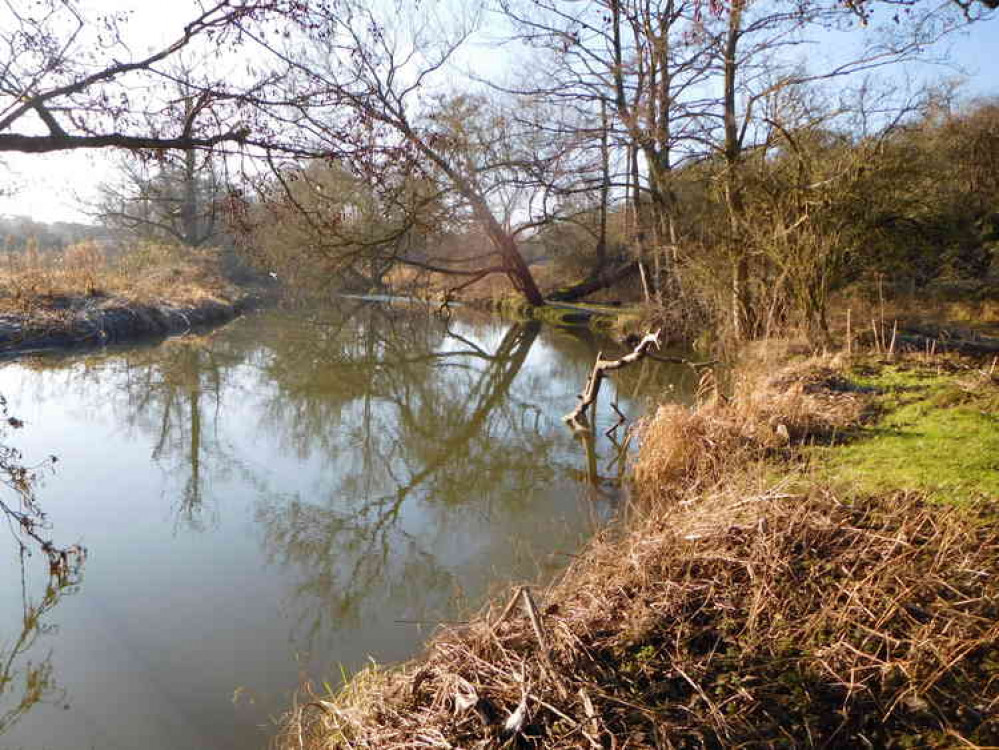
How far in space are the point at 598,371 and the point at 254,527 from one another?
12.3 feet

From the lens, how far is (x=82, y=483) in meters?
5.96

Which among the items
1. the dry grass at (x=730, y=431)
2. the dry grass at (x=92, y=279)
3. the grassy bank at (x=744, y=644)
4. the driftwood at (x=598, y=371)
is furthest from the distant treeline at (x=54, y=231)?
the grassy bank at (x=744, y=644)

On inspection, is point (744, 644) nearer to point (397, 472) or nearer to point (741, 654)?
point (741, 654)

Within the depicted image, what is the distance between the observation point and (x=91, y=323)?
43.8 ft

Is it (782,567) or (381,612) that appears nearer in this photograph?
(782,567)

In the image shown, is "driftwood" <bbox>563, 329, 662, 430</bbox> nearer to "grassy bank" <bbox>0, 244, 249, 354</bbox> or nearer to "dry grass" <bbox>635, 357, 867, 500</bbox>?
"dry grass" <bbox>635, 357, 867, 500</bbox>

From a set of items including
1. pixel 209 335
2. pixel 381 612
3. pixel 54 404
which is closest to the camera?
pixel 381 612

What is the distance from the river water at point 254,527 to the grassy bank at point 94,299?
112 cm

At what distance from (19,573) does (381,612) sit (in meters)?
2.46

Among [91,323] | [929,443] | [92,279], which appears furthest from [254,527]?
[92,279]

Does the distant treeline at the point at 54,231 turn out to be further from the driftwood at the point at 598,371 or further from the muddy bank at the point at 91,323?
the driftwood at the point at 598,371

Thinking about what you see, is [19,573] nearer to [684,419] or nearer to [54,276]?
[684,419]

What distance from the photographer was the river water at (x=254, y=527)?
125 inches

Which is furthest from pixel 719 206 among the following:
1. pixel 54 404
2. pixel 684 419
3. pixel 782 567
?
pixel 54 404
